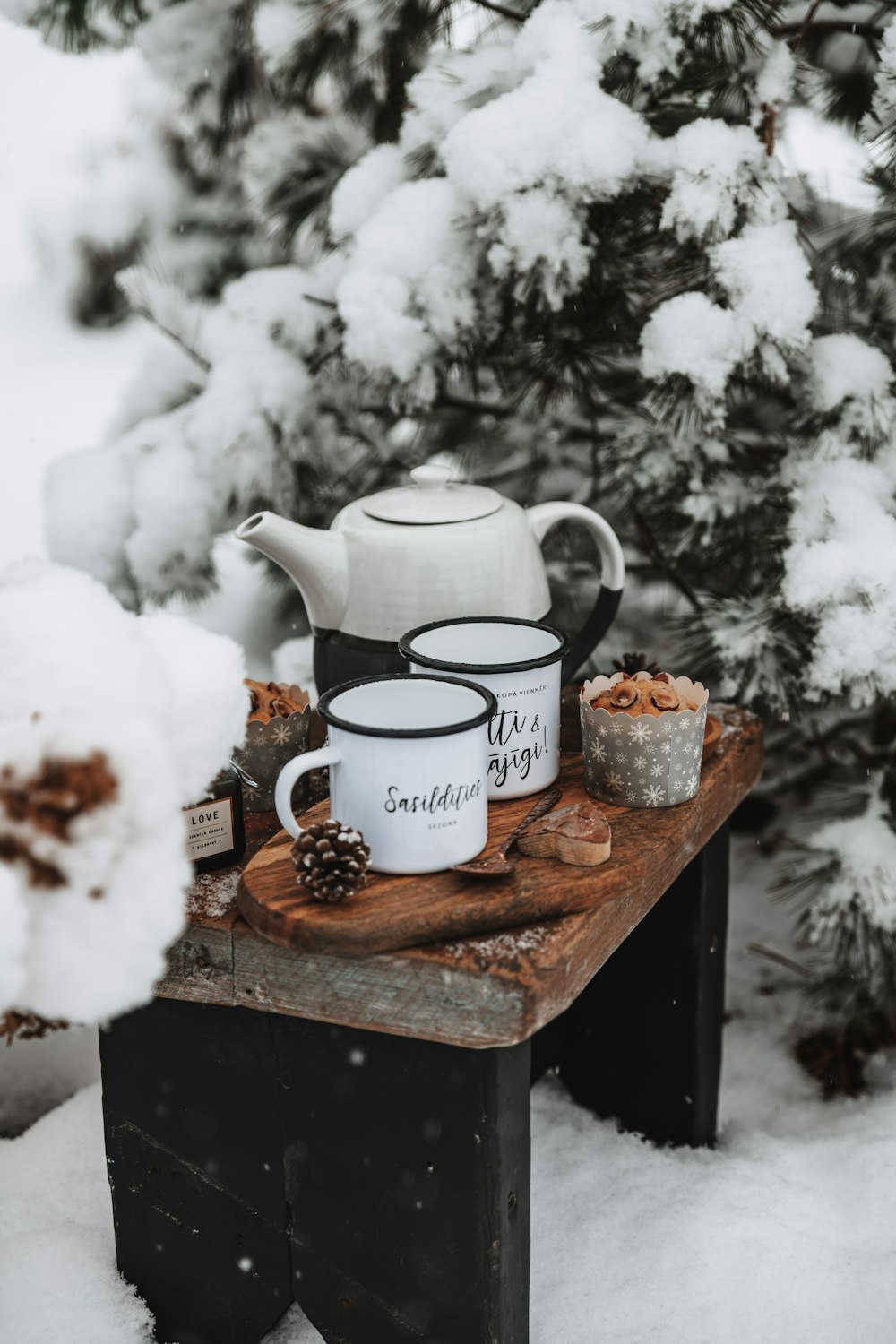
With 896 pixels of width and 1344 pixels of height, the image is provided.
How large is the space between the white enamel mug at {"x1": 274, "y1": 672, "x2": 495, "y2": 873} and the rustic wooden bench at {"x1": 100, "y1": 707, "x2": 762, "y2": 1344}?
50 mm

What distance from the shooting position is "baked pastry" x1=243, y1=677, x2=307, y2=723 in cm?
99

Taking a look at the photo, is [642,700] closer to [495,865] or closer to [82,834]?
[495,865]

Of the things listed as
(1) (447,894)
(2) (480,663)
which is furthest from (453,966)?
(2) (480,663)

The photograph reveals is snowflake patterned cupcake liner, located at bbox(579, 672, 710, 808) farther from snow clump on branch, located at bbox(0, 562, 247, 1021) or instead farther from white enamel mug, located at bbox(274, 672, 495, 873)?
snow clump on branch, located at bbox(0, 562, 247, 1021)

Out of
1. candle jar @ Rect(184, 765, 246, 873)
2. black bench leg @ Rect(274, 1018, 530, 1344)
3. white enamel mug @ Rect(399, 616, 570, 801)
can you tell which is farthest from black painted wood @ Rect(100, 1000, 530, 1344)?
white enamel mug @ Rect(399, 616, 570, 801)

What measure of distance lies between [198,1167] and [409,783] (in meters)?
0.39

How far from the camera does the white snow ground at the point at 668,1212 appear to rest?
3.39 ft

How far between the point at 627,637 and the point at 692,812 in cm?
84

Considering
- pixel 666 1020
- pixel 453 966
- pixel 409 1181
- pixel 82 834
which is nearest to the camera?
pixel 82 834

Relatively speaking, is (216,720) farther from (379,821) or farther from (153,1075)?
(153,1075)

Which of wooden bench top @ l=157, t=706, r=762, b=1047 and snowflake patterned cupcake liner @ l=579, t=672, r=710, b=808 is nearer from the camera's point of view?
wooden bench top @ l=157, t=706, r=762, b=1047

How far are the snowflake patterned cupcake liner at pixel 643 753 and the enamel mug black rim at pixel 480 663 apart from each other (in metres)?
0.06

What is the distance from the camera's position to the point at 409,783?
2.65 feet

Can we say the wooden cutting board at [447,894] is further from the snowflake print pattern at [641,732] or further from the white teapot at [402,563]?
the white teapot at [402,563]
